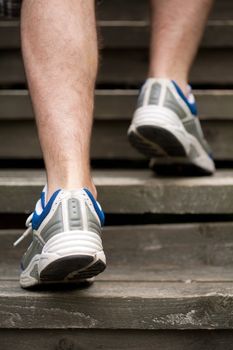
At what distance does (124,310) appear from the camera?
1362 mm

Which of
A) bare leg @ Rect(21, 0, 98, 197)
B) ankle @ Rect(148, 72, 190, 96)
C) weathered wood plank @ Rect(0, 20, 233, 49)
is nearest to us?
bare leg @ Rect(21, 0, 98, 197)

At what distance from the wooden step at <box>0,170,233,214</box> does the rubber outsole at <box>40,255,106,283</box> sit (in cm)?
43

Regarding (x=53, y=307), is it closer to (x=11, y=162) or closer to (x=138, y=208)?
(x=138, y=208)

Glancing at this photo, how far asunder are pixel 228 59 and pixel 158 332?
124cm

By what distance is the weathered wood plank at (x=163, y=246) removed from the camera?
168 centimetres

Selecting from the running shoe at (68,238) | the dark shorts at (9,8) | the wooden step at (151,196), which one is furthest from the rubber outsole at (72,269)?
the dark shorts at (9,8)

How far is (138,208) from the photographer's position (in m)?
1.74

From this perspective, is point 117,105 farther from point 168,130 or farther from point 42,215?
point 42,215

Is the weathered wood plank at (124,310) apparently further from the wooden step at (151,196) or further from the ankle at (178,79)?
the ankle at (178,79)

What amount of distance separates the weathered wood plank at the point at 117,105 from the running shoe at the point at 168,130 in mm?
260

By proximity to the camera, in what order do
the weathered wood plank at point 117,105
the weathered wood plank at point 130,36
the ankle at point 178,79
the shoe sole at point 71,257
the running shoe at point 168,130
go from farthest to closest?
1. the weathered wood plank at point 130,36
2. the weathered wood plank at point 117,105
3. the ankle at point 178,79
4. the running shoe at point 168,130
5. the shoe sole at point 71,257

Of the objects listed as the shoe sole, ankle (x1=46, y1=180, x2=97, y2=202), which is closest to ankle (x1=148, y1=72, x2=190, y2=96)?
ankle (x1=46, y1=180, x2=97, y2=202)

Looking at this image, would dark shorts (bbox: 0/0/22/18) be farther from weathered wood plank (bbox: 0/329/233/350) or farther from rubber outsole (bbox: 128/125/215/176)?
weathered wood plank (bbox: 0/329/233/350)

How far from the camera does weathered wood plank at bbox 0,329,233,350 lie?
1385mm
